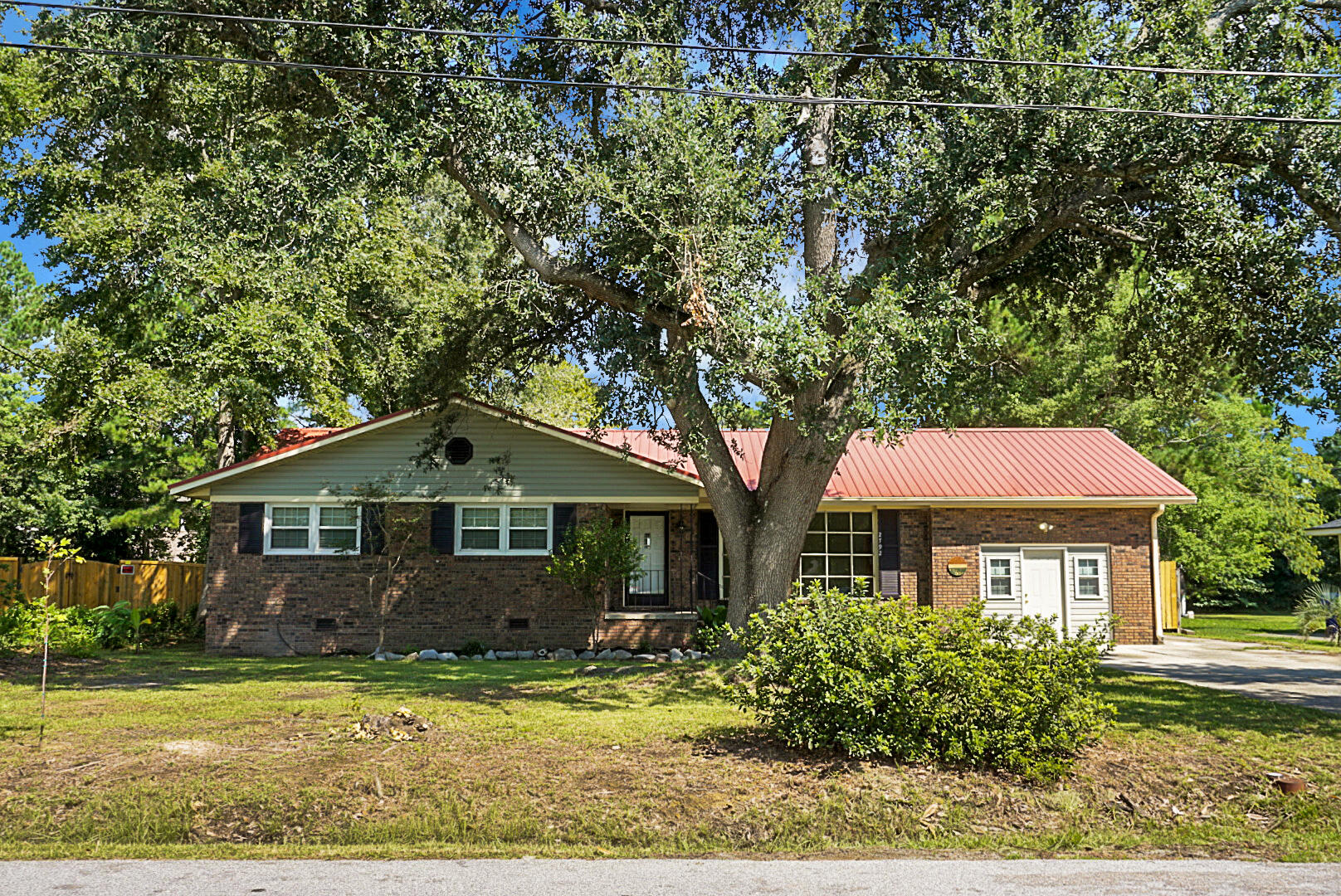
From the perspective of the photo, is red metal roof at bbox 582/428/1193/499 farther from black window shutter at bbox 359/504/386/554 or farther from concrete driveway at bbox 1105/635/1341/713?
black window shutter at bbox 359/504/386/554

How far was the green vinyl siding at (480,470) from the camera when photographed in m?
18.4

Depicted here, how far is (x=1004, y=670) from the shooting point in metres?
7.78

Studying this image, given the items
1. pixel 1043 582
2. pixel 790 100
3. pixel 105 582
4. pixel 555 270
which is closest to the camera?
pixel 790 100

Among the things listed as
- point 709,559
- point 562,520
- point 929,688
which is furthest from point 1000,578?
point 929,688

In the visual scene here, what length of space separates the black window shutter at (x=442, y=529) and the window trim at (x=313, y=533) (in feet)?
4.04

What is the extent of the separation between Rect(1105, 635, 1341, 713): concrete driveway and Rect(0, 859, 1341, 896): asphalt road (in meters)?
6.06

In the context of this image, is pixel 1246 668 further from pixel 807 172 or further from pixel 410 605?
pixel 410 605

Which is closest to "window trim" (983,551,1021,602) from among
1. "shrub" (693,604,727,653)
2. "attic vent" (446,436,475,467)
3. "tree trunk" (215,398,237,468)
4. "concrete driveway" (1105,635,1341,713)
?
"concrete driveway" (1105,635,1341,713)

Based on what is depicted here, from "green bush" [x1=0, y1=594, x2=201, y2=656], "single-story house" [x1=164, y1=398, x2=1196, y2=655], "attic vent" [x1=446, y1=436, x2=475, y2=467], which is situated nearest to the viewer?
"green bush" [x1=0, y1=594, x2=201, y2=656]

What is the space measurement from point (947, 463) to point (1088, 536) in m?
2.98

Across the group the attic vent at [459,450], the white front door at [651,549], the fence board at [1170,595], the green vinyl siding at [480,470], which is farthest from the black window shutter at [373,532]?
the fence board at [1170,595]

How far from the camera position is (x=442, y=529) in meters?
18.4

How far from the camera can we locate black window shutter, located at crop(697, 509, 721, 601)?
63.1ft

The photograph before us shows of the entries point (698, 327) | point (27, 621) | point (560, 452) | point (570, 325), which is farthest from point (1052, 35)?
point (27, 621)
